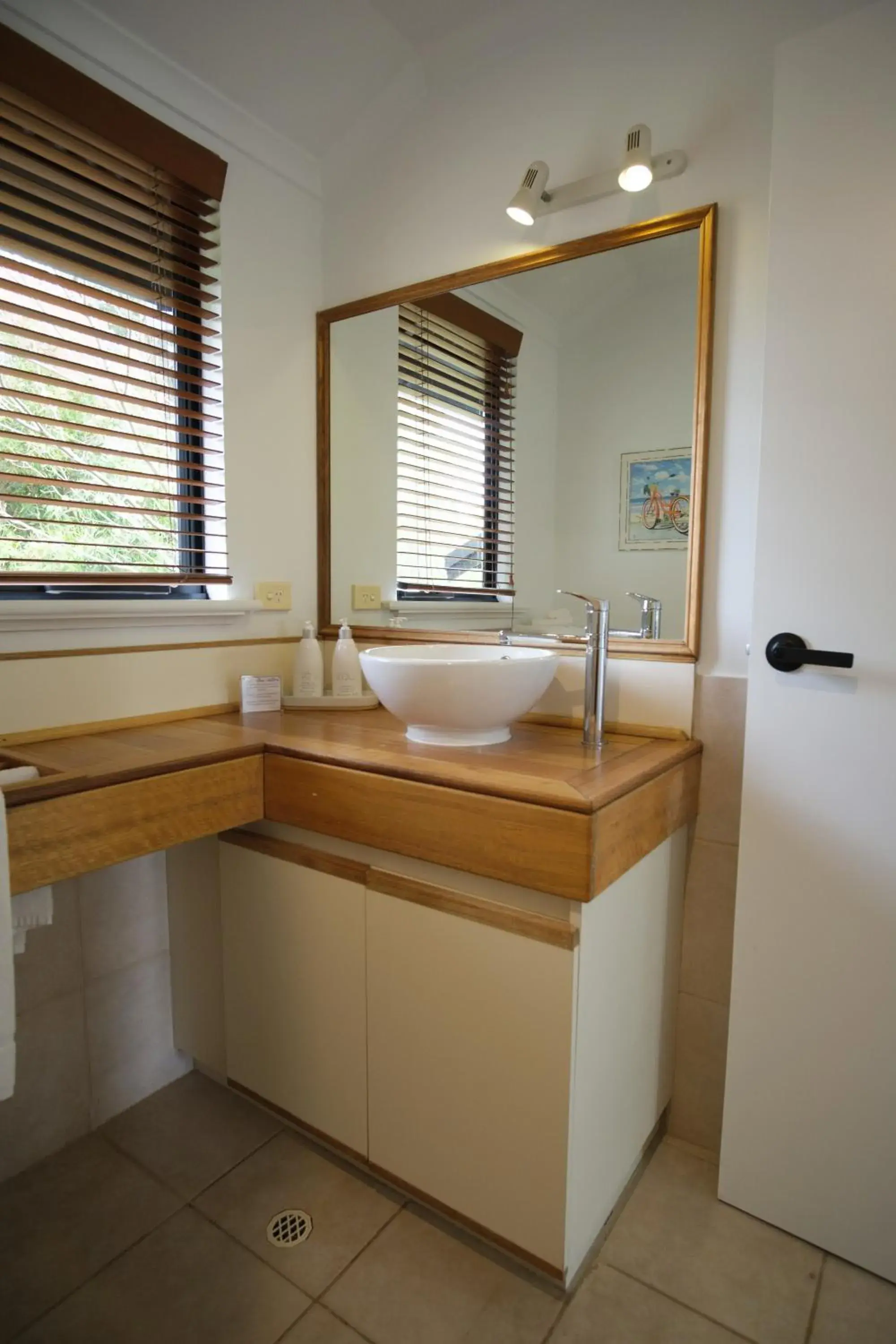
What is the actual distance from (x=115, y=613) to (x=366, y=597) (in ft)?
2.17

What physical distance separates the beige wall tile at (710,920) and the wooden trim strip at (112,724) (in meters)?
1.12

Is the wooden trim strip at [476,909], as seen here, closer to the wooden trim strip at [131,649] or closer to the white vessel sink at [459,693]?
the white vessel sink at [459,693]

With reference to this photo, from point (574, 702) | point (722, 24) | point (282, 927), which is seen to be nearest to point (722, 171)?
point (722, 24)

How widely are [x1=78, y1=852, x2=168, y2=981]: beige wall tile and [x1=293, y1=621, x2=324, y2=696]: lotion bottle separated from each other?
1.67 ft

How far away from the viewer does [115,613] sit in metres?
1.51

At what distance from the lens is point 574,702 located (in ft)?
5.31

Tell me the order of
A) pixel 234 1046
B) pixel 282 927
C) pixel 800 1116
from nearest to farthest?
1. pixel 800 1116
2. pixel 282 927
3. pixel 234 1046

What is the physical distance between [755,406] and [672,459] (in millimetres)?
175

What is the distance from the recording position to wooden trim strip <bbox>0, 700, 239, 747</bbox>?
4.59 feet

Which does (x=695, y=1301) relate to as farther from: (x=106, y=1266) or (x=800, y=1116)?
(x=106, y=1266)

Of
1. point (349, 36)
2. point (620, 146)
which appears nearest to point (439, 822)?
point (620, 146)

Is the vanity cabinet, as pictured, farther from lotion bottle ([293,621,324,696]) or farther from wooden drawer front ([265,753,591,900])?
lotion bottle ([293,621,324,696])

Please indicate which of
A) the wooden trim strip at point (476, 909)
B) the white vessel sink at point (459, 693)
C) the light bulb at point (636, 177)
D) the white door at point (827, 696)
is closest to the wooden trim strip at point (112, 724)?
the white vessel sink at point (459, 693)

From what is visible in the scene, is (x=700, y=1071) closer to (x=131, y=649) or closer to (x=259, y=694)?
(x=259, y=694)
